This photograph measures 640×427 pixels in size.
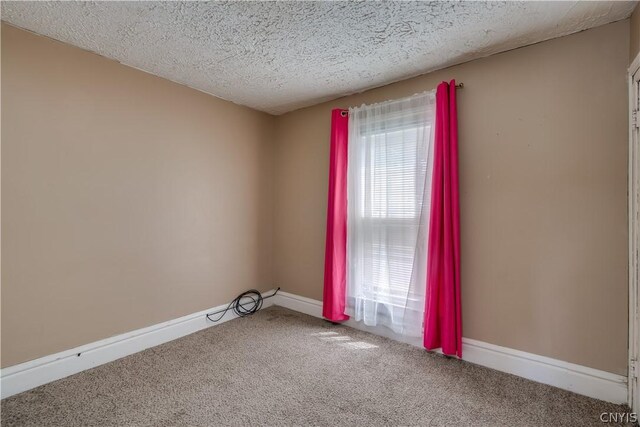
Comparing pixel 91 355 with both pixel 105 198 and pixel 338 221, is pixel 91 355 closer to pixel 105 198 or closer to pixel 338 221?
pixel 105 198

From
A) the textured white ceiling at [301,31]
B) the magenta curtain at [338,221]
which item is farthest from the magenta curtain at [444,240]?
the magenta curtain at [338,221]

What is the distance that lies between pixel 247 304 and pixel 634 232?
10.4 ft

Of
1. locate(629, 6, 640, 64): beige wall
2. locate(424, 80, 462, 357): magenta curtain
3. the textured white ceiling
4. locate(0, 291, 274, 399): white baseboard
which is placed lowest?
locate(0, 291, 274, 399): white baseboard

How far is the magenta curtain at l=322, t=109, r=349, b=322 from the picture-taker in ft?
9.21

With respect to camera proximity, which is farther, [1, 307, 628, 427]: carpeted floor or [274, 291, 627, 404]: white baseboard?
[274, 291, 627, 404]: white baseboard

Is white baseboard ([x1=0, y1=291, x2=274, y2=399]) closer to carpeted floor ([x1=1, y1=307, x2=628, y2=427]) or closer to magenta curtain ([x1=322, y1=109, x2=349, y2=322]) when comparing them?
carpeted floor ([x1=1, y1=307, x2=628, y2=427])

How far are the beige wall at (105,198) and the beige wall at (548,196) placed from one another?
7.20 ft

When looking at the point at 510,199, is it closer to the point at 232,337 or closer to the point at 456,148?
the point at 456,148

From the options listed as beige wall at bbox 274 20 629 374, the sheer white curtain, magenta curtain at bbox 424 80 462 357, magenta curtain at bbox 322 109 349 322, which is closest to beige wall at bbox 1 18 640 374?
beige wall at bbox 274 20 629 374

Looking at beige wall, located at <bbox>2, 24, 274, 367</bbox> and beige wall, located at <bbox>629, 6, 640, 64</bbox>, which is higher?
beige wall, located at <bbox>629, 6, 640, 64</bbox>

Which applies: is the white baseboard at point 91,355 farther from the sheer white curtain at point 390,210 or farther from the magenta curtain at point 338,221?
the sheer white curtain at point 390,210

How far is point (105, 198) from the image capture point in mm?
2135

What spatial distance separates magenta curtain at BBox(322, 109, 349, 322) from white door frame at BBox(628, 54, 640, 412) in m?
1.94

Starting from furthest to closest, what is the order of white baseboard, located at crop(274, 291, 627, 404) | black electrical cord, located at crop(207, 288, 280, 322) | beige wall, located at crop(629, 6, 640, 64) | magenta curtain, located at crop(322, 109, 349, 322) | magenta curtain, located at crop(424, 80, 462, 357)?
black electrical cord, located at crop(207, 288, 280, 322) → magenta curtain, located at crop(322, 109, 349, 322) → magenta curtain, located at crop(424, 80, 462, 357) → white baseboard, located at crop(274, 291, 627, 404) → beige wall, located at crop(629, 6, 640, 64)
